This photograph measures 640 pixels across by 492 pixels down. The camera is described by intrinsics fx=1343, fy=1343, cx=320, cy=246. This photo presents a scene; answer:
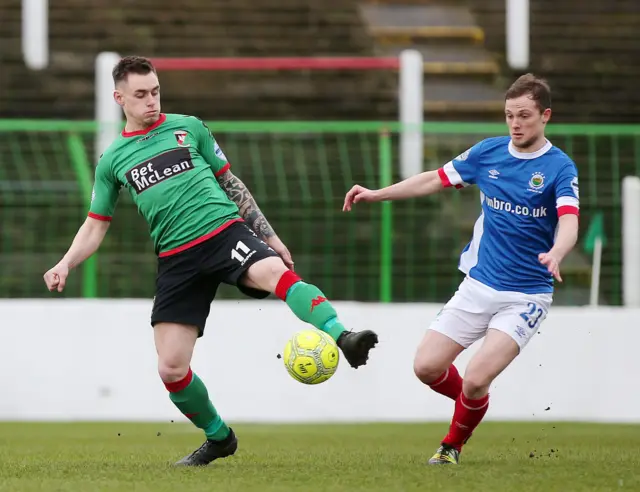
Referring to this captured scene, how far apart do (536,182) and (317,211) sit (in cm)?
400

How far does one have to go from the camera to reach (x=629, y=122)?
566 inches

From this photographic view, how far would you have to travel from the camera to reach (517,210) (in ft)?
21.0

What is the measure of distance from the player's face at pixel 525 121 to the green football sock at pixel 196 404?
1.92 meters

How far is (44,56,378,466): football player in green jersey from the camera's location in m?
6.25

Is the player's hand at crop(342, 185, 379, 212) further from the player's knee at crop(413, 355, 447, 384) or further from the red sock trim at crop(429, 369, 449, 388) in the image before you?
the red sock trim at crop(429, 369, 449, 388)

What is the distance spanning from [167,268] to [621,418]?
4691 millimetres

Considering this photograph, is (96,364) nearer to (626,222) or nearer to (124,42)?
(626,222)

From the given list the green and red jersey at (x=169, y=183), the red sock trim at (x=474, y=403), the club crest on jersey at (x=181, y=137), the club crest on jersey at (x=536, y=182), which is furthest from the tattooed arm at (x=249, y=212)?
the club crest on jersey at (x=536, y=182)

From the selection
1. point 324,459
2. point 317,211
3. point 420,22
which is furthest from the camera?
point 420,22

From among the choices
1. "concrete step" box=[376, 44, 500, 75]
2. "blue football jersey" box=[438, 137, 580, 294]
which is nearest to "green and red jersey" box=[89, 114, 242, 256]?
"blue football jersey" box=[438, 137, 580, 294]

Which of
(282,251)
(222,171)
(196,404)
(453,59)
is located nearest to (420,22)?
(453,59)

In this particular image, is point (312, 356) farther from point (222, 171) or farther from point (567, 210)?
point (567, 210)

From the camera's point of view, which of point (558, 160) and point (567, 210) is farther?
point (558, 160)

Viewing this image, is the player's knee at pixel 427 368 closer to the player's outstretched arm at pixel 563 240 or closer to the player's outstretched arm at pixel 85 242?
the player's outstretched arm at pixel 563 240
